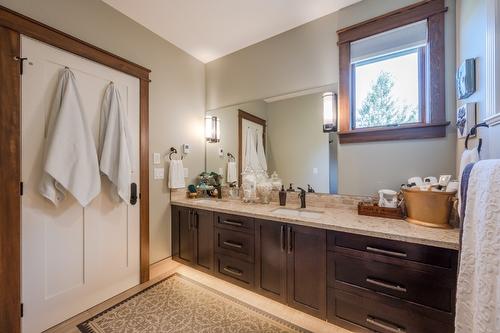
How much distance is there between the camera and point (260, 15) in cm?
219

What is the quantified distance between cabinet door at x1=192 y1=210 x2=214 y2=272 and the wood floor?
16 cm

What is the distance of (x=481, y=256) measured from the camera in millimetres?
756

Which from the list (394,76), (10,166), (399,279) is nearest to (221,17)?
(394,76)

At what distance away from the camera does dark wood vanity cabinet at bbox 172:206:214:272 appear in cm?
226

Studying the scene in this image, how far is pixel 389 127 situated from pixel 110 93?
8.46 feet

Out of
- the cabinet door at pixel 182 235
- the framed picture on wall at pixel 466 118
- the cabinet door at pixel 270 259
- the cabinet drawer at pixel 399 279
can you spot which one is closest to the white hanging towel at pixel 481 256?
the cabinet drawer at pixel 399 279

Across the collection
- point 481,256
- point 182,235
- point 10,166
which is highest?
point 10,166

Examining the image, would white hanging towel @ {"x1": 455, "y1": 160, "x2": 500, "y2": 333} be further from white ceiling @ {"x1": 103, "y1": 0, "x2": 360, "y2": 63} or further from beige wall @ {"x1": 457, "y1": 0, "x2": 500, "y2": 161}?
white ceiling @ {"x1": 103, "y1": 0, "x2": 360, "y2": 63}

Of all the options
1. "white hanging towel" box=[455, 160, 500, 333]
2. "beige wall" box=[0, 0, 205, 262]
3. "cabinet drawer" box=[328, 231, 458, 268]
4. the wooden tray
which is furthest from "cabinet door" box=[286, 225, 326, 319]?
"beige wall" box=[0, 0, 205, 262]

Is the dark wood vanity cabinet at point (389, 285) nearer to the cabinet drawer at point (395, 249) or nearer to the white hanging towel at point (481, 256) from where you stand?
the cabinet drawer at point (395, 249)

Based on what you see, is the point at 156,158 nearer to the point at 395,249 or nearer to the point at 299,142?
the point at 299,142

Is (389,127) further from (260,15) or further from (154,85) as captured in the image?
(154,85)

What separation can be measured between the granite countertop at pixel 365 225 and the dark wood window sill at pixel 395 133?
673 millimetres

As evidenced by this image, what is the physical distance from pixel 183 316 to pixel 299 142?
196 centimetres
